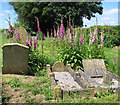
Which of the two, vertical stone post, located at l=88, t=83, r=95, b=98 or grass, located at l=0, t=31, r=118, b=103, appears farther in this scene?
vertical stone post, located at l=88, t=83, r=95, b=98

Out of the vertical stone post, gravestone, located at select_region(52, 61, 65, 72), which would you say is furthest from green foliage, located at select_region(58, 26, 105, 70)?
the vertical stone post

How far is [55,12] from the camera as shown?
18297mm

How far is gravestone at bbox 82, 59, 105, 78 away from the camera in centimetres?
543

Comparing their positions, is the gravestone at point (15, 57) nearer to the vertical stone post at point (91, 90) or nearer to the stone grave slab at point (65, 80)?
the stone grave slab at point (65, 80)

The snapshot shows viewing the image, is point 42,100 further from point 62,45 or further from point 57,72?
point 62,45

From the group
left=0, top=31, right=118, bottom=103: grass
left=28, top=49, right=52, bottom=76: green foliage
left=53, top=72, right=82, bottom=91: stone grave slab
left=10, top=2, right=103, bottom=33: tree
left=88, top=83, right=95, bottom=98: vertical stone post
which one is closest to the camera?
left=0, top=31, right=118, bottom=103: grass

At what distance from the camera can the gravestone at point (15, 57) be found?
5434mm

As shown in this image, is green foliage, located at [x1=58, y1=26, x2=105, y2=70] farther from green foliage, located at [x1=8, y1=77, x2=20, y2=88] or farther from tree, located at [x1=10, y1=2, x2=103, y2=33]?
tree, located at [x1=10, y1=2, x2=103, y2=33]

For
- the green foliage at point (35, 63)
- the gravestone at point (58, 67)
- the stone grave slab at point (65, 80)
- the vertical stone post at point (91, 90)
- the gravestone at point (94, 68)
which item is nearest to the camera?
the vertical stone post at point (91, 90)

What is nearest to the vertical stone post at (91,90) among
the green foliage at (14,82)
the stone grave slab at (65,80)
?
the stone grave slab at (65,80)

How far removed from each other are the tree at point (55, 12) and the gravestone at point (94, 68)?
1198 cm

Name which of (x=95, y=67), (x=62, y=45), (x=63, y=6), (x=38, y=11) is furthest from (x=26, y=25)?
(x=95, y=67)

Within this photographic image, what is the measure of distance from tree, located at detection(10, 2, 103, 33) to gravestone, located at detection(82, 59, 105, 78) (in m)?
12.0

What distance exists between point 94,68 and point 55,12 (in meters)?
13.9
